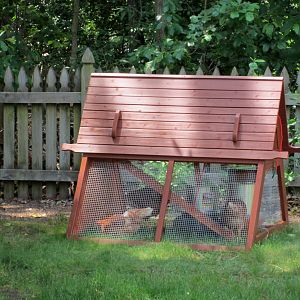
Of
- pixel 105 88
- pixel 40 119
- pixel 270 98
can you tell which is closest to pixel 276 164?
pixel 270 98

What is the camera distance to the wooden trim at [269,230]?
19.3 ft

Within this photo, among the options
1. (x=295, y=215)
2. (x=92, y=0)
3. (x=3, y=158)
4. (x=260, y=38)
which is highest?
(x=92, y=0)

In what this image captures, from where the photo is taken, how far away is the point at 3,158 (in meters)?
8.78

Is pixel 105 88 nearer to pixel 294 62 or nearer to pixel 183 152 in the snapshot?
pixel 183 152

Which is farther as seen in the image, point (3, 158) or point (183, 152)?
point (3, 158)

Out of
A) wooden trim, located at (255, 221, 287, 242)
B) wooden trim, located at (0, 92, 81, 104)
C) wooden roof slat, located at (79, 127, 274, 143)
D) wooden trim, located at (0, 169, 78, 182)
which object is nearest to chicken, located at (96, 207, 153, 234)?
wooden roof slat, located at (79, 127, 274, 143)

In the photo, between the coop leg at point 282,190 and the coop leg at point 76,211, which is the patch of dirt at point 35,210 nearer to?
the coop leg at point 76,211

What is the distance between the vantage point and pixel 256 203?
5.71m

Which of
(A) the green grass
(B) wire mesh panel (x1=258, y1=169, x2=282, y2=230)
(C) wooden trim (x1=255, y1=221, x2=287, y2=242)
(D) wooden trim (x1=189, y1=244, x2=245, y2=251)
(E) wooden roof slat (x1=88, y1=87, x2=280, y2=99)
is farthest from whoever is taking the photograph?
(B) wire mesh panel (x1=258, y1=169, x2=282, y2=230)

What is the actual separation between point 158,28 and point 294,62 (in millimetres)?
2014

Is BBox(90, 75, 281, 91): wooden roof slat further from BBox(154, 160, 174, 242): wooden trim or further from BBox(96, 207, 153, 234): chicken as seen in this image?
BBox(96, 207, 153, 234): chicken

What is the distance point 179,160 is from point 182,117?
0.40 m

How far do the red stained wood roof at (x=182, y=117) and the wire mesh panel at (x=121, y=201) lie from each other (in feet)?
0.69

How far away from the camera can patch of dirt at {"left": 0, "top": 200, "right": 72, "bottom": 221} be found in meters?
7.47
